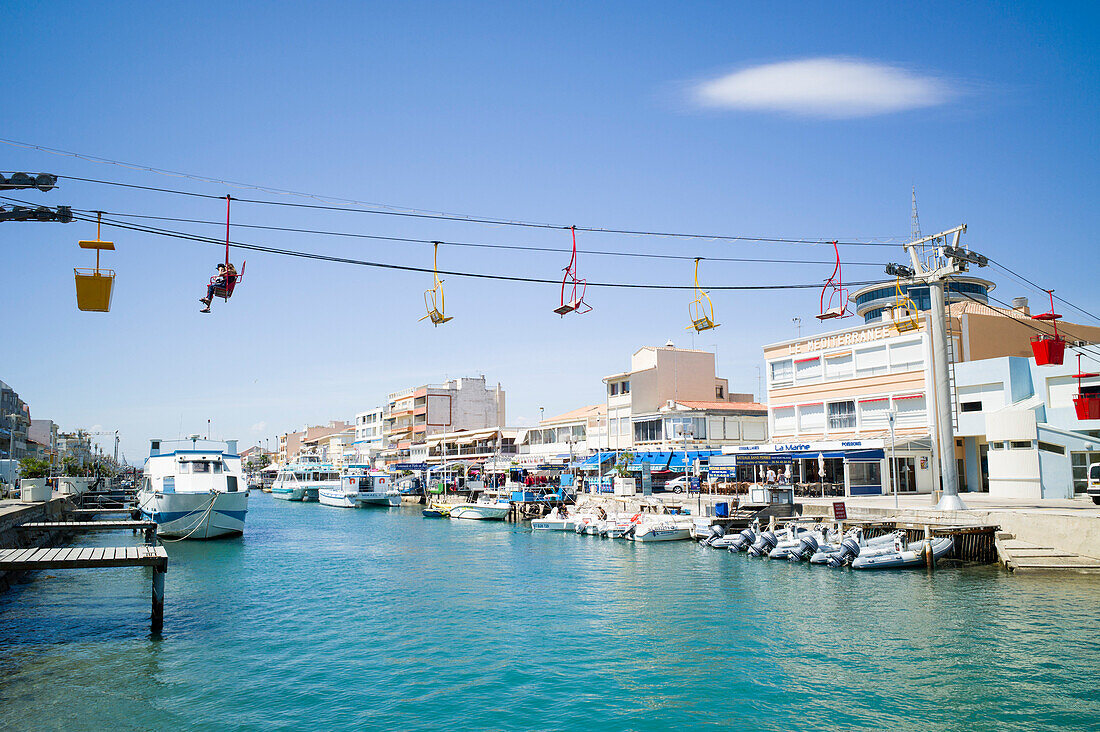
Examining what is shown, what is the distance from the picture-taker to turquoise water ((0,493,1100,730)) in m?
14.0

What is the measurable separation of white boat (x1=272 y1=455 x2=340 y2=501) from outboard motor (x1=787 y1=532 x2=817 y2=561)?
7694 centimetres

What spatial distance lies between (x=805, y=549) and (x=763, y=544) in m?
2.35

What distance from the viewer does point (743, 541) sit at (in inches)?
1350

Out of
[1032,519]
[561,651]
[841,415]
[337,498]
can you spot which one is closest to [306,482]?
[337,498]

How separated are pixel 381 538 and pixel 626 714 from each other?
36764 mm

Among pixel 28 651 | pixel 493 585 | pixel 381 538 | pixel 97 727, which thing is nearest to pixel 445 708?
pixel 97 727

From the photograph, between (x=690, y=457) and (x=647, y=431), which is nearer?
(x=690, y=457)

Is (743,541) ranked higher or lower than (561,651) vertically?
higher

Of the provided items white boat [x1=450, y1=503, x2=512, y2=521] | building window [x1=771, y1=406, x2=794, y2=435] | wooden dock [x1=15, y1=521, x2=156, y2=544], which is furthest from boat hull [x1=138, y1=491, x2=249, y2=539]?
building window [x1=771, y1=406, x2=794, y2=435]

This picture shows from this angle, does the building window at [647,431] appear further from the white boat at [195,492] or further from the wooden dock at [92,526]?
the wooden dock at [92,526]

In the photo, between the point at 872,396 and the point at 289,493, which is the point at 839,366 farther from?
the point at 289,493

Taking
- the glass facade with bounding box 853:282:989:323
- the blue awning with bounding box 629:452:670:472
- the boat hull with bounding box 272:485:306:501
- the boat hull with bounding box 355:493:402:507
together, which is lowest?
the boat hull with bounding box 272:485:306:501

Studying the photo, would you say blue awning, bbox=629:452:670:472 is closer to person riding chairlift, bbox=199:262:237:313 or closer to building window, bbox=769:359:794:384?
building window, bbox=769:359:794:384

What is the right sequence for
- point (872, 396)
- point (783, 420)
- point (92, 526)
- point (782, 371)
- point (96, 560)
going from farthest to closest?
point (782, 371)
point (783, 420)
point (872, 396)
point (92, 526)
point (96, 560)
